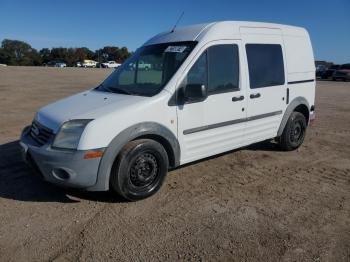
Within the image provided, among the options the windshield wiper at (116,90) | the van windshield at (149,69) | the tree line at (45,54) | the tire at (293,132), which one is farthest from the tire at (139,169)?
the tree line at (45,54)

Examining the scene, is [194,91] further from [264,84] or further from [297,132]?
[297,132]

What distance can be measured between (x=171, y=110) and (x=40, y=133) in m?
1.62

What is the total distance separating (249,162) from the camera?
597 centimetres

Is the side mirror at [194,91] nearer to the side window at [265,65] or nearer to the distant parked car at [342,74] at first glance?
the side window at [265,65]

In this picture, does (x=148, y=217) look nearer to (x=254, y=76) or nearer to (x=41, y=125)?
(x=41, y=125)

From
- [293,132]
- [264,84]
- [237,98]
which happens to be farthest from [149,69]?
[293,132]

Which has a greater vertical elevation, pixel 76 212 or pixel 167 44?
pixel 167 44

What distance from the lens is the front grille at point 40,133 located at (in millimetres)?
4188

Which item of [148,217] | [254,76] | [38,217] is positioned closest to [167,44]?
[254,76]

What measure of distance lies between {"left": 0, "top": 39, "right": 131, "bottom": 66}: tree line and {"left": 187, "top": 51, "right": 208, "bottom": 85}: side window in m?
92.3

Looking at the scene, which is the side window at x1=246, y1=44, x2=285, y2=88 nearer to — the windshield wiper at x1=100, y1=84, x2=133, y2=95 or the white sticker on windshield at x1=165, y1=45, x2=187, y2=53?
the white sticker on windshield at x1=165, y1=45, x2=187, y2=53

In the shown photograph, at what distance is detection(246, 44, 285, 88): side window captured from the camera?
5458 mm

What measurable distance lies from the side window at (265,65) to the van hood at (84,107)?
1965 mm

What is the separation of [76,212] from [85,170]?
1.79 feet
